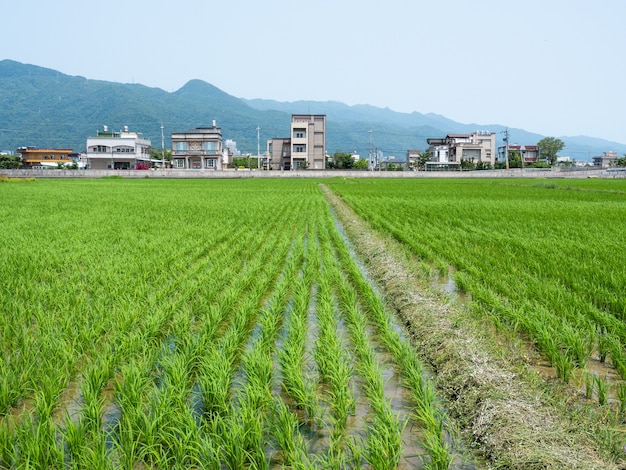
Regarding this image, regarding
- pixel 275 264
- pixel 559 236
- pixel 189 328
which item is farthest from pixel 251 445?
pixel 559 236

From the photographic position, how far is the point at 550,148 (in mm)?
91812

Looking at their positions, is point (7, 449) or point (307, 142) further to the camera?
point (307, 142)

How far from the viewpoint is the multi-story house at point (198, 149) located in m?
67.9

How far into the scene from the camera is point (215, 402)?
2.80 metres

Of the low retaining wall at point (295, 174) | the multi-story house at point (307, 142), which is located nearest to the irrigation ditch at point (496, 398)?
the low retaining wall at point (295, 174)

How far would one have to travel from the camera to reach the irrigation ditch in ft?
7.60

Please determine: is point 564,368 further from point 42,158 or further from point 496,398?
point 42,158

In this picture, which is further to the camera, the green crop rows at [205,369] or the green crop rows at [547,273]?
the green crop rows at [547,273]

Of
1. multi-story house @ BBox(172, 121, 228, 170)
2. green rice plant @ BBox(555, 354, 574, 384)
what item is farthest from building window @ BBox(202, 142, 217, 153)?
green rice plant @ BBox(555, 354, 574, 384)

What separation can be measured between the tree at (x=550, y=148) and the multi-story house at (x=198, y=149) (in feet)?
211

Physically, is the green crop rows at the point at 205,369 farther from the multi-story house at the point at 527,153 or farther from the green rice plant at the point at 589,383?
the multi-story house at the point at 527,153

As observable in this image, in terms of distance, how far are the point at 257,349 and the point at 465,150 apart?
3424 inches

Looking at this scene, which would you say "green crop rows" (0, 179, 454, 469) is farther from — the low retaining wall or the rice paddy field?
the low retaining wall

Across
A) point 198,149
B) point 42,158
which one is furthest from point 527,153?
point 42,158
